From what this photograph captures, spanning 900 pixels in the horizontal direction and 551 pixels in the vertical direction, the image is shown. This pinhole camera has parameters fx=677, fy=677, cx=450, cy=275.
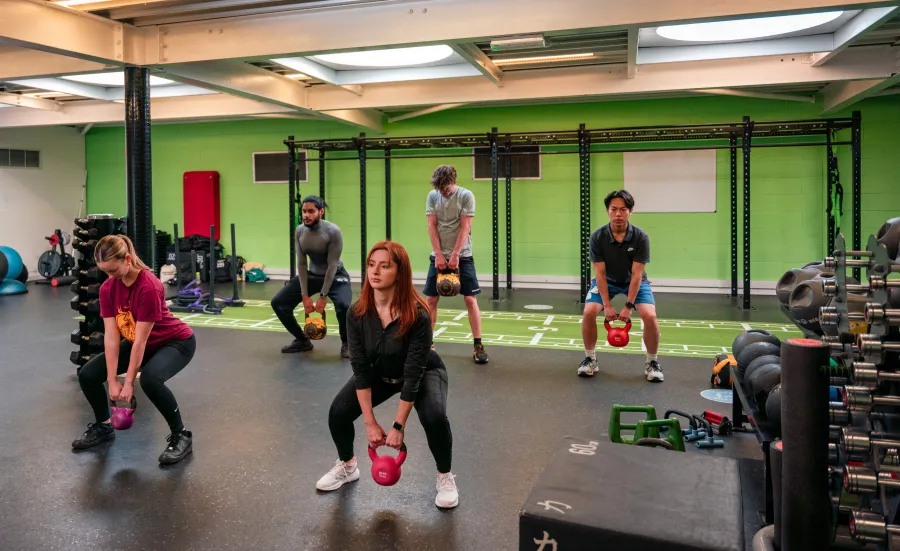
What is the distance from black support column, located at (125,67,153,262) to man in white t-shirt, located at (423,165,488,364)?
6.68 feet

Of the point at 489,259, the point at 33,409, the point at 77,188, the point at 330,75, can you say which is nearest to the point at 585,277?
the point at 489,259

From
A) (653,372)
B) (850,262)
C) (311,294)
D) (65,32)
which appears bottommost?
(653,372)

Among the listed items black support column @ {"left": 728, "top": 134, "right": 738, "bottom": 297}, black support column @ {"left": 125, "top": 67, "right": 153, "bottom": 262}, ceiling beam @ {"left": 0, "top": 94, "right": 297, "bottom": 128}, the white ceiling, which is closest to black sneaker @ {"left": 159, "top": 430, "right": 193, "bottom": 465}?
black support column @ {"left": 125, "top": 67, "right": 153, "bottom": 262}

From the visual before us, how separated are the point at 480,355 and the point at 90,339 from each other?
8.16 ft

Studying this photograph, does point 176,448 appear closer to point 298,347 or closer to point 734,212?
point 298,347

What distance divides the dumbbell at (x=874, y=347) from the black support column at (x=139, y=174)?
451 cm

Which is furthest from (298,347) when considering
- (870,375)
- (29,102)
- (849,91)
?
(29,102)

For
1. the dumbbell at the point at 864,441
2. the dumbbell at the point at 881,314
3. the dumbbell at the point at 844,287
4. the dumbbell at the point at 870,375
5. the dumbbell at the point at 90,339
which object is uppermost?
the dumbbell at the point at 844,287

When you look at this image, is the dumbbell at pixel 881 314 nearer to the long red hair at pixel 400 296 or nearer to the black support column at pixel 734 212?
the long red hair at pixel 400 296

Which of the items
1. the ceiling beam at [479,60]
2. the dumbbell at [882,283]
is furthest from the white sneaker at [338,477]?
the ceiling beam at [479,60]

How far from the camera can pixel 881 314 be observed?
5.00 ft

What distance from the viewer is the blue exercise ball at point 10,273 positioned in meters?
8.61

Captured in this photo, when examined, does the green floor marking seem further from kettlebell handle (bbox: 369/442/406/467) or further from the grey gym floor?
kettlebell handle (bbox: 369/442/406/467)

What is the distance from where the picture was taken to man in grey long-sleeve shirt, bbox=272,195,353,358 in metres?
4.67
